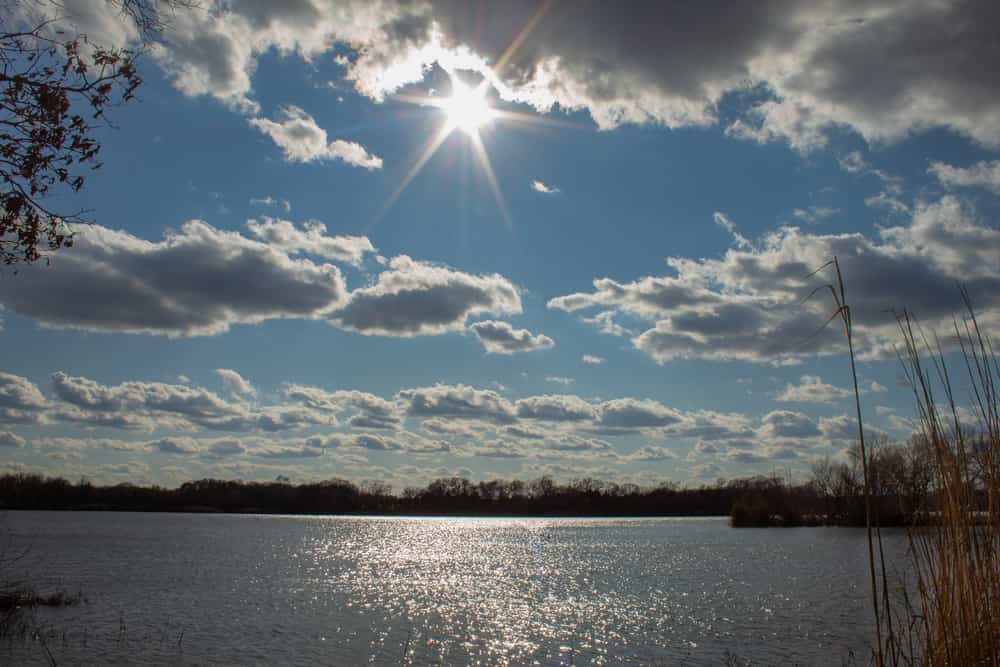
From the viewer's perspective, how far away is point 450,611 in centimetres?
2873

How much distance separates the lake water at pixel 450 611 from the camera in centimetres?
1984

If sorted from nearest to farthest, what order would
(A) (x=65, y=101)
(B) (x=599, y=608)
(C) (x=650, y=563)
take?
(A) (x=65, y=101) < (B) (x=599, y=608) < (C) (x=650, y=563)

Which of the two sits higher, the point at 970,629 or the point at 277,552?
the point at 970,629

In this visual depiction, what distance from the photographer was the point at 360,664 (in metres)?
18.7

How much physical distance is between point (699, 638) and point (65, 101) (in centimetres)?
2239

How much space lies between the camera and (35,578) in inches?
1351

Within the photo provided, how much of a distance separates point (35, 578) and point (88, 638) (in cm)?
1725

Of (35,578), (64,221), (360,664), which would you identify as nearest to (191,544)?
(35,578)

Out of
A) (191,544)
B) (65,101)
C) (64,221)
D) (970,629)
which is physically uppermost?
(65,101)

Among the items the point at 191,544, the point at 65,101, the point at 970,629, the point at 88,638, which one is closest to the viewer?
the point at 970,629

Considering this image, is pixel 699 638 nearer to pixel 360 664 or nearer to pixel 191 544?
pixel 360 664

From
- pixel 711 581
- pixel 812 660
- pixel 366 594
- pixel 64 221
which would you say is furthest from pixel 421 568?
pixel 64 221

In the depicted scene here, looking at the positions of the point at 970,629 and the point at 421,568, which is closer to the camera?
the point at 970,629

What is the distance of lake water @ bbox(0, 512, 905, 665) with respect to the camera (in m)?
19.8
